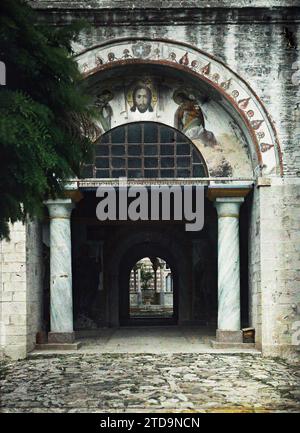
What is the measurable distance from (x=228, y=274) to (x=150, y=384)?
3.58m

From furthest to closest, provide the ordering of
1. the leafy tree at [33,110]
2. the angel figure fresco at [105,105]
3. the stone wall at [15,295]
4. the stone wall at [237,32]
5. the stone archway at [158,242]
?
the stone archway at [158,242]
the angel figure fresco at [105,105]
the stone wall at [237,32]
the stone wall at [15,295]
the leafy tree at [33,110]

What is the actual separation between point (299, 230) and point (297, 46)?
2.96 m


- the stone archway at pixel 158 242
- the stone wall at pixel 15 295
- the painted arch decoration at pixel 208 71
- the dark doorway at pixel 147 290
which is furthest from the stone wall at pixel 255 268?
the dark doorway at pixel 147 290

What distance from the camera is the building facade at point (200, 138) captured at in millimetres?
9844

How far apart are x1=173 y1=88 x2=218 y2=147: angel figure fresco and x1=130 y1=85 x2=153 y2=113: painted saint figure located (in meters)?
0.45

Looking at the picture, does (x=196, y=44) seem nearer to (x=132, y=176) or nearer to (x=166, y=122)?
(x=166, y=122)

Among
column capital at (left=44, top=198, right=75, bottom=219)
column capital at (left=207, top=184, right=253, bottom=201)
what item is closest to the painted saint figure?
column capital at (left=207, top=184, right=253, bottom=201)

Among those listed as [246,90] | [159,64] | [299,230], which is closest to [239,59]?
[246,90]

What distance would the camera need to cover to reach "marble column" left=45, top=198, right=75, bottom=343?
10.3 meters

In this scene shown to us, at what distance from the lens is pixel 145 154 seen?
35.1 ft

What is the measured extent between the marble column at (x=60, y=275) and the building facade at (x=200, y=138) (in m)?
0.02

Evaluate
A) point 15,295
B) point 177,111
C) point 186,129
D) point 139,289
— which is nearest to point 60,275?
point 15,295

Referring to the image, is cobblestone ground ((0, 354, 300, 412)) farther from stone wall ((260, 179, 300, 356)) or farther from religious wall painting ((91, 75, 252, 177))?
religious wall painting ((91, 75, 252, 177))

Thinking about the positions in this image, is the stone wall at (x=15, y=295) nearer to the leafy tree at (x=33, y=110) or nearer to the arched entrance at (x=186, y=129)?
the arched entrance at (x=186, y=129)
